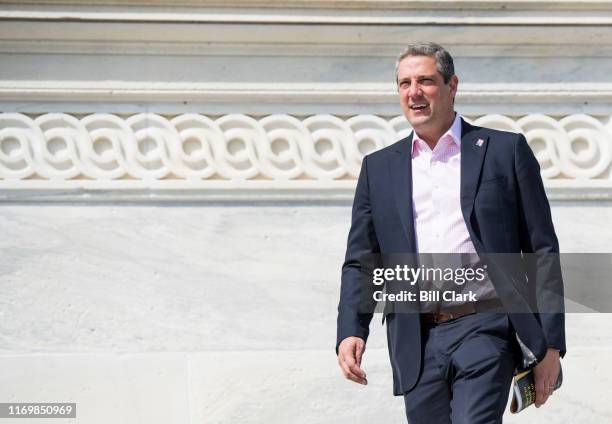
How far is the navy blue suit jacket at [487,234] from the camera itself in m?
3.94

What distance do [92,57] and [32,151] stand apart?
1.67 feet

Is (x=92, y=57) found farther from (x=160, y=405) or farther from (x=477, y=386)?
(x=477, y=386)

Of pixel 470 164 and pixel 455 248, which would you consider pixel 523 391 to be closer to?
pixel 455 248

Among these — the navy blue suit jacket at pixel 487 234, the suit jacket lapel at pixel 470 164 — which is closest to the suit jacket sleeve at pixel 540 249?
the navy blue suit jacket at pixel 487 234

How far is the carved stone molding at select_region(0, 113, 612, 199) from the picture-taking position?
5.77m

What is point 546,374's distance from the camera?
392cm

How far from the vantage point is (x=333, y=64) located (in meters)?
6.01

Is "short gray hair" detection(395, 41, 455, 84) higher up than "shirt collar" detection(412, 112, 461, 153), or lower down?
higher up

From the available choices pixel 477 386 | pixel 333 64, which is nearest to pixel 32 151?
pixel 333 64

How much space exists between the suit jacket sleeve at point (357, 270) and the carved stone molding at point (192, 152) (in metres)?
1.53

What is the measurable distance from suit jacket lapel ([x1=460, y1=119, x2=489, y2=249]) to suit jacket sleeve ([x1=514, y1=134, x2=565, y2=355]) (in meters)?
0.12

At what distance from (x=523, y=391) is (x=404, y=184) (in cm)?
75

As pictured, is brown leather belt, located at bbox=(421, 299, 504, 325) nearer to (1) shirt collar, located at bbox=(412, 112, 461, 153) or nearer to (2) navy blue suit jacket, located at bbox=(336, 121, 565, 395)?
(2) navy blue suit jacket, located at bbox=(336, 121, 565, 395)

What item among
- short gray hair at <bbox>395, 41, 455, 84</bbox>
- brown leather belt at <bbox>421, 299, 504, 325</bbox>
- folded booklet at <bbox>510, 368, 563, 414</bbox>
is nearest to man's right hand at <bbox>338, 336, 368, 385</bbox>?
brown leather belt at <bbox>421, 299, 504, 325</bbox>
